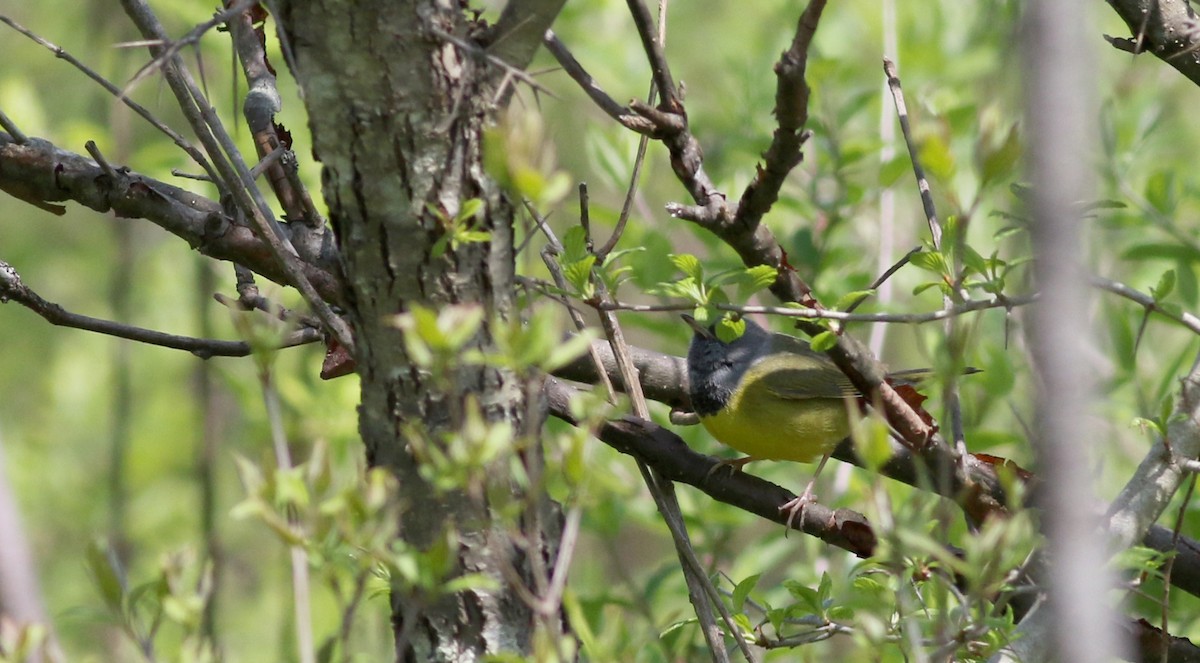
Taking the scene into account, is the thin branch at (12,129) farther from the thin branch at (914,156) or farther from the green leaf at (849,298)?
the thin branch at (914,156)

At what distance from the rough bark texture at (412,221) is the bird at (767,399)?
6.85ft

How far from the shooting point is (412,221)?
4.93ft

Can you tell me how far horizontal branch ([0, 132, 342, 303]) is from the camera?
2158 mm

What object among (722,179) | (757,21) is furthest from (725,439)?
(757,21)

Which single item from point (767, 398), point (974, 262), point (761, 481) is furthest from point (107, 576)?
point (767, 398)

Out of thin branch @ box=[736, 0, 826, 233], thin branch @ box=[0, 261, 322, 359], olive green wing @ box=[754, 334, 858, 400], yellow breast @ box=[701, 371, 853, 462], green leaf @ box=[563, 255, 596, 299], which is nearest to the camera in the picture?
thin branch @ box=[736, 0, 826, 233]

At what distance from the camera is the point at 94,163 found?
2.26 m

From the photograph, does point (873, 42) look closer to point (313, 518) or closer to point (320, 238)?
point (320, 238)

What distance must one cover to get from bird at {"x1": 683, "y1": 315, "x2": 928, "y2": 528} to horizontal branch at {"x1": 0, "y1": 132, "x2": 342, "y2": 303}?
164cm

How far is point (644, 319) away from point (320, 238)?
5.86ft

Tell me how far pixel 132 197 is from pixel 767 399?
240 cm

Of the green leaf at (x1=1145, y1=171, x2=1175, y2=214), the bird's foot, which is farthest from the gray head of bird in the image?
the green leaf at (x1=1145, y1=171, x2=1175, y2=214)

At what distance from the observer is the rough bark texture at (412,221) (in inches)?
58.1

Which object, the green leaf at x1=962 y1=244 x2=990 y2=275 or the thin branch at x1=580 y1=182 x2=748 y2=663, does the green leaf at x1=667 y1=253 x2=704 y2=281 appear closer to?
the thin branch at x1=580 y1=182 x2=748 y2=663
